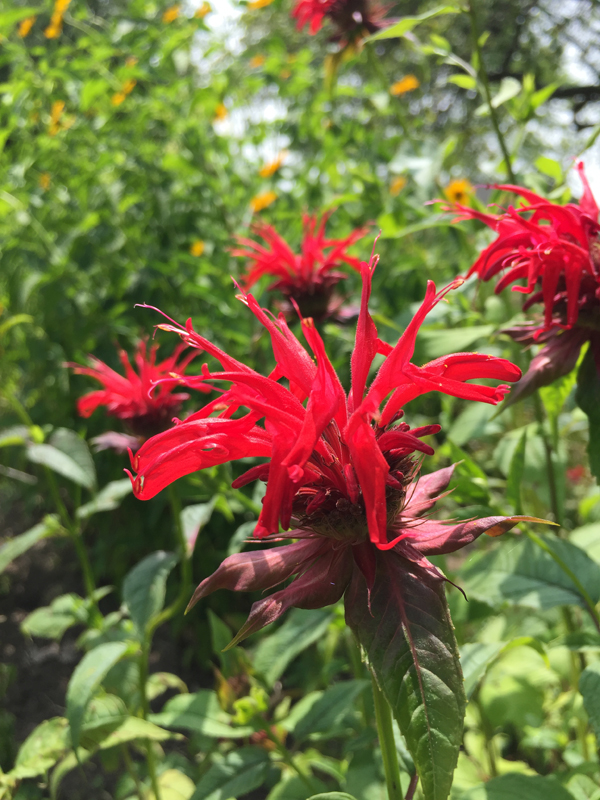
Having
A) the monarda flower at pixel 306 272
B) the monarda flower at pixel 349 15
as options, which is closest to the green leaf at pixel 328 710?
the monarda flower at pixel 306 272

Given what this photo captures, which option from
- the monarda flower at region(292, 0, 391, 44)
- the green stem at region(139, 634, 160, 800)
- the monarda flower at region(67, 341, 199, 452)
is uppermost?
the monarda flower at region(292, 0, 391, 44)

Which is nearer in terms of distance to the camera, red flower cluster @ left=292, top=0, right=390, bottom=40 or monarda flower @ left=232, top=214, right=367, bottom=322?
monarda flower @ left=232, top=214, right=367, bottom=322

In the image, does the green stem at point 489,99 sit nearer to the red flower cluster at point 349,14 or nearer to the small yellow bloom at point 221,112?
the red flower cluster at point 349,14

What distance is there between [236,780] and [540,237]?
86 centimetres

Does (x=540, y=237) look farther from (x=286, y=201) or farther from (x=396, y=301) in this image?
(x=286, y=201)

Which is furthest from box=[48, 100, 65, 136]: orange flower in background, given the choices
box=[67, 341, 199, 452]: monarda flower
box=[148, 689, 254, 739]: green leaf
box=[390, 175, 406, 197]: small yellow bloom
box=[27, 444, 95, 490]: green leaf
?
box=[148, 689, 254, 739]: green leaf

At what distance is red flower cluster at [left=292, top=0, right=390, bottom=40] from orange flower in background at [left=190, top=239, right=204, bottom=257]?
83 cm

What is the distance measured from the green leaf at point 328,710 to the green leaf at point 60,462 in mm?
594

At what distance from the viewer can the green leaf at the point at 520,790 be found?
0.68 metres

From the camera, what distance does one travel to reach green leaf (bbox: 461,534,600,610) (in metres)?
0.76

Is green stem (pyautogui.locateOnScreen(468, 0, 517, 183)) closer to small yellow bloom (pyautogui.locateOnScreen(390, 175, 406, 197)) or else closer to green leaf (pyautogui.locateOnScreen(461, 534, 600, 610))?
green leaf (pyautogui.locateOnScreen(461, 534, 600, 610))

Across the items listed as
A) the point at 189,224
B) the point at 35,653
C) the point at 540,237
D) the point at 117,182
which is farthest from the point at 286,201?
the point at 35,653

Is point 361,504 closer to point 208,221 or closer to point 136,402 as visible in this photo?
point 136,402

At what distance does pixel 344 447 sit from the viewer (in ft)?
1.96
